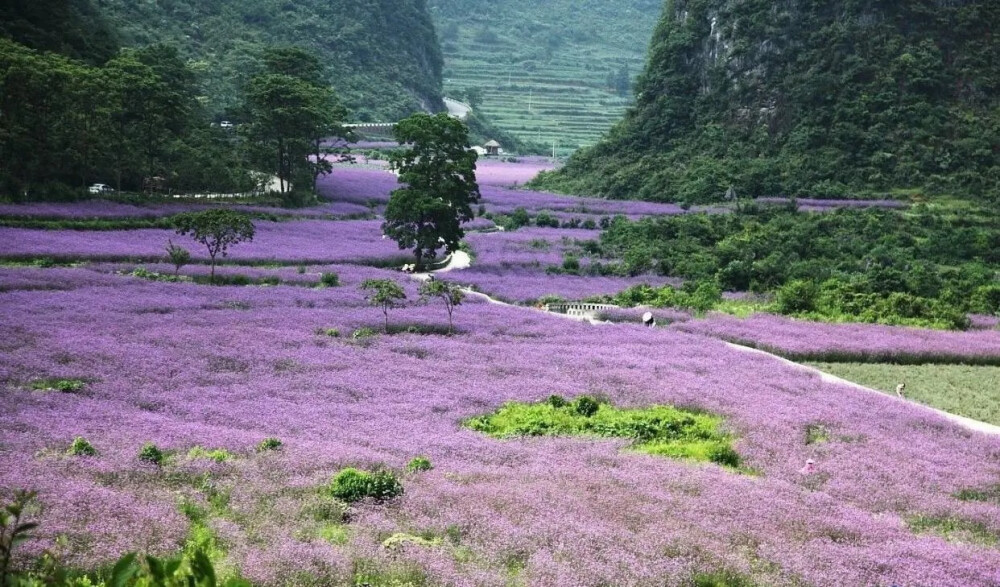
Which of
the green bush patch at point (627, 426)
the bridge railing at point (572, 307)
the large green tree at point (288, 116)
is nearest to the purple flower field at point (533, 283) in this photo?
the bridge railing at point (572, 307)

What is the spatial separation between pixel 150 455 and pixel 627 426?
38.2 feet

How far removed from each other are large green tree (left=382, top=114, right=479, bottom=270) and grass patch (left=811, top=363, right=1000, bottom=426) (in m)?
23.8

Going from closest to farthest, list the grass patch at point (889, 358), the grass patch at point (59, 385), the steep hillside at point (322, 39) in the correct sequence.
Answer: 1. the grass patch at point (59, 385)
2. the grass patch at point (889, 358)
3. the steep hillside at point (322, 39)

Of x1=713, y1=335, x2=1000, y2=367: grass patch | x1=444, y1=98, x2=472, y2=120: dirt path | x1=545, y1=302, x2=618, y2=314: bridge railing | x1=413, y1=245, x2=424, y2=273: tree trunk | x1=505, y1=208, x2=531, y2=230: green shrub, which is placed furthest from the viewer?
x1=444, y1=98, x2=472, y2=120: dirt path

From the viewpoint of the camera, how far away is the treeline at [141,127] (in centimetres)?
4919

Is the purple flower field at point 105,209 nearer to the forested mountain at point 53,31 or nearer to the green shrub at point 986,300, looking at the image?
the forested mountain at point 53,31

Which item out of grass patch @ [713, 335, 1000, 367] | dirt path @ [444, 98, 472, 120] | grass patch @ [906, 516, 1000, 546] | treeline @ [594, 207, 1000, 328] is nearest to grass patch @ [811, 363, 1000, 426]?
grass patch @ [713, 335, 1000, 367]

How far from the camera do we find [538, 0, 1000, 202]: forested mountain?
73188 mm

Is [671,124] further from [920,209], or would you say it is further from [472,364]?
[472,364]

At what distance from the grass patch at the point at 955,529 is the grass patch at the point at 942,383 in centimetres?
1043

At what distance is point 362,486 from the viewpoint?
52.5ft

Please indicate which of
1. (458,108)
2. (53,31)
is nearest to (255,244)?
(53,31)

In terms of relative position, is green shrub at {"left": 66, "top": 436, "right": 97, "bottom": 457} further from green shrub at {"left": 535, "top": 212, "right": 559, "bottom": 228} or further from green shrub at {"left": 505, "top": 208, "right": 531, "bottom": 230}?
green shrub at {"left": 535, "top": 212, "right": 559, "bottom": 228}

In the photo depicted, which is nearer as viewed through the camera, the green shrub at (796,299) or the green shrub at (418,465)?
Answer: the green shrub at (418,465)
